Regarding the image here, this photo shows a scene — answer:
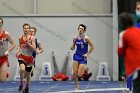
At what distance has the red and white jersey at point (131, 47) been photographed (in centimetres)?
587

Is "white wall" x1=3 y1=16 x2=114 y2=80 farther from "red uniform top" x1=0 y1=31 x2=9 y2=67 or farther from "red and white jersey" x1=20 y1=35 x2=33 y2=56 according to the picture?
"red uniform top" x1=0 y1=31 x2=9 y2=67

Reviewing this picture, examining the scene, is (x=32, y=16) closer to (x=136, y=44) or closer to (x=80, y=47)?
(x=80, y=47)

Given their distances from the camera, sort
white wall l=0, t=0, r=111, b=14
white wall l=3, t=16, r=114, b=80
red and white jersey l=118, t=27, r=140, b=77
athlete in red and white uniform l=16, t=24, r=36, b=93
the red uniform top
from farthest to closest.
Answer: white wall l=0, t=0, r=111, b=14
white wall l=3, t=16, r=114, b=80
athlete in red and white uniform l=16, t=24, r=36, b=93
the red uniform top
red and white jersey l=118, t=27, r=140, b=77

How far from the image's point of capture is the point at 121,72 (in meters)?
20.3

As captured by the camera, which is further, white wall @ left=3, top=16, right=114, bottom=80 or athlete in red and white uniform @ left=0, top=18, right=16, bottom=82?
white wall @ left=3, top=16, right=114, bottom=80

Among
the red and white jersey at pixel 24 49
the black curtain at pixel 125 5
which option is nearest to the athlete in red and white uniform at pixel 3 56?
the red and white jersey at pixel 24 49

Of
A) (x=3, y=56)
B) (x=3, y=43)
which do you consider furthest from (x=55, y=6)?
(x=3, y=56)

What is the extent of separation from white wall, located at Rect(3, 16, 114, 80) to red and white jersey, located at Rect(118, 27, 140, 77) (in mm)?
14691

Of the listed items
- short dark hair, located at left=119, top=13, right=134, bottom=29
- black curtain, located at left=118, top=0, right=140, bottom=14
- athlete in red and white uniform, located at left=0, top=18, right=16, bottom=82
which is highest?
black curtain, located at left=118, top=0, right=140, bottom=14

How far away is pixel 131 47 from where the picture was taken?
19.4 feet

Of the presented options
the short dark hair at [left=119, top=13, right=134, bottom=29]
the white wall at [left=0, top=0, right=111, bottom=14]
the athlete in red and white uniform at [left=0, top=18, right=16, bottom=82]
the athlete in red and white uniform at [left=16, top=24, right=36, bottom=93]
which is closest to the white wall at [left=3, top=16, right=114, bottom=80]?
the white wall at [left=0, top=0, right=111, bottom=14]

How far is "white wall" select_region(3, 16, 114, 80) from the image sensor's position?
20688 millimetres

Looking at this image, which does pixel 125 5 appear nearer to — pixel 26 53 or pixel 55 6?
pixel 55 6

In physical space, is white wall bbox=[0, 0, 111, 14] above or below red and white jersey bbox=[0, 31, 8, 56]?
above
